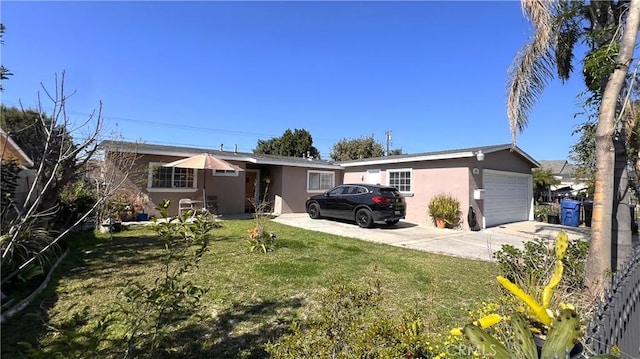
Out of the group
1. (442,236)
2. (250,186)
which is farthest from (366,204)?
(250,186)

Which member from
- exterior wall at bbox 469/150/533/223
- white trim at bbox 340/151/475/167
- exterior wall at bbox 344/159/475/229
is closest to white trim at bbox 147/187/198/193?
white trim at bbox 340/151/475/167

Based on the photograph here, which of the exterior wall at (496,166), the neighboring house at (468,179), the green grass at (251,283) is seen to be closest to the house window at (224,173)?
the green grass at (251,283)

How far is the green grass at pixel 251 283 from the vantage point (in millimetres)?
3467

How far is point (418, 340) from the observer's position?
245 cm

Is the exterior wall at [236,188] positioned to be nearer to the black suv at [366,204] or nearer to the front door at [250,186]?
the front door at [250,186]

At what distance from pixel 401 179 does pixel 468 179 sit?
3.35 m

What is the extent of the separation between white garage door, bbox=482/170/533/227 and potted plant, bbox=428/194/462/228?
1676mm

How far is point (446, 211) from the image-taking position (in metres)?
13.1

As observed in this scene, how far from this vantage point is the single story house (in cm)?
1305

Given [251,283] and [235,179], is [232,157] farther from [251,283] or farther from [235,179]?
[251,283]

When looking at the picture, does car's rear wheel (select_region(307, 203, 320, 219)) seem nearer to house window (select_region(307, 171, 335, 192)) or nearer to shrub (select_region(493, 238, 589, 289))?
house window (select_region(307, 171, 335, 192))

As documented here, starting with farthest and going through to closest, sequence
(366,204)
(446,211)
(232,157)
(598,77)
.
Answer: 1. (232,157)
2. (446,211)
3. (366,204)
4. (598,77)

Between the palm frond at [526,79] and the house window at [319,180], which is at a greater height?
the palm frond at [526,79]

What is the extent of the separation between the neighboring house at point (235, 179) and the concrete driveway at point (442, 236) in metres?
3.33
